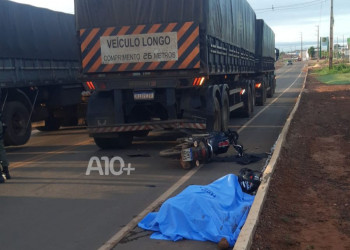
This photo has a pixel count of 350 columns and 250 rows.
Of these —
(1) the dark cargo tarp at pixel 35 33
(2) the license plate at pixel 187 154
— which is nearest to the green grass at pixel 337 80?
(1) the dark cargo tarp at pixel 35 33

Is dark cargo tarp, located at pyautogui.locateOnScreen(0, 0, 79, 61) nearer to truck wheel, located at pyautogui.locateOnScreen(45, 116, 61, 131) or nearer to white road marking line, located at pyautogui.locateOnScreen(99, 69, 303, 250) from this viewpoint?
truck wheel, located at pyautogui.locateOnScreen(45, 116, 61, 131)

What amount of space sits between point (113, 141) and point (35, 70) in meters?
3.53

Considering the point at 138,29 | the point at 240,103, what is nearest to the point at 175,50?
the point at 138,29

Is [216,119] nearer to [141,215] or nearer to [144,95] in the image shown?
[144,95]

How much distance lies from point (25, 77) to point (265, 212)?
868 cm

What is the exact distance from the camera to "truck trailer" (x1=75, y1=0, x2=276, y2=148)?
10.0 meters

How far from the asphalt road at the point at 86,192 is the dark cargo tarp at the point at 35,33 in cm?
269

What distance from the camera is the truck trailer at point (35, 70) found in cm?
1167

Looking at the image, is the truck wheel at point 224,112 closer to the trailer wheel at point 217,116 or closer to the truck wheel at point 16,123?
the trailer wheel at point 217,116

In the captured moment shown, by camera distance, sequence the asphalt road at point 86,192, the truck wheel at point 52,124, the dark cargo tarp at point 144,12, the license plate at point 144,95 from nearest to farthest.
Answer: the asphalt road at point 86,192 < the dark cargo tarp at point 144,12 < the license plate at point 144,95 < the truck wheel at point 52,124

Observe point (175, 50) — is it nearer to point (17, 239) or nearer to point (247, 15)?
point (17, 239)

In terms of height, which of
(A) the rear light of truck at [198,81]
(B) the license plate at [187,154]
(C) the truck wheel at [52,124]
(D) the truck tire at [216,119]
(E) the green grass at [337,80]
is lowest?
(E) the green grass at [337,80]

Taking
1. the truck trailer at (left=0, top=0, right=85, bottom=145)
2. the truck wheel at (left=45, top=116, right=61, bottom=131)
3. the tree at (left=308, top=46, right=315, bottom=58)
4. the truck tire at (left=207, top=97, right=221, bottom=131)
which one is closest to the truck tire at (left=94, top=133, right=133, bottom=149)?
the truck tire at (left=207, top=97, right=221, bottom=131)

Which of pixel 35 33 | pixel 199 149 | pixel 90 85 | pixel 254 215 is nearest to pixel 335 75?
pixel 35 33
